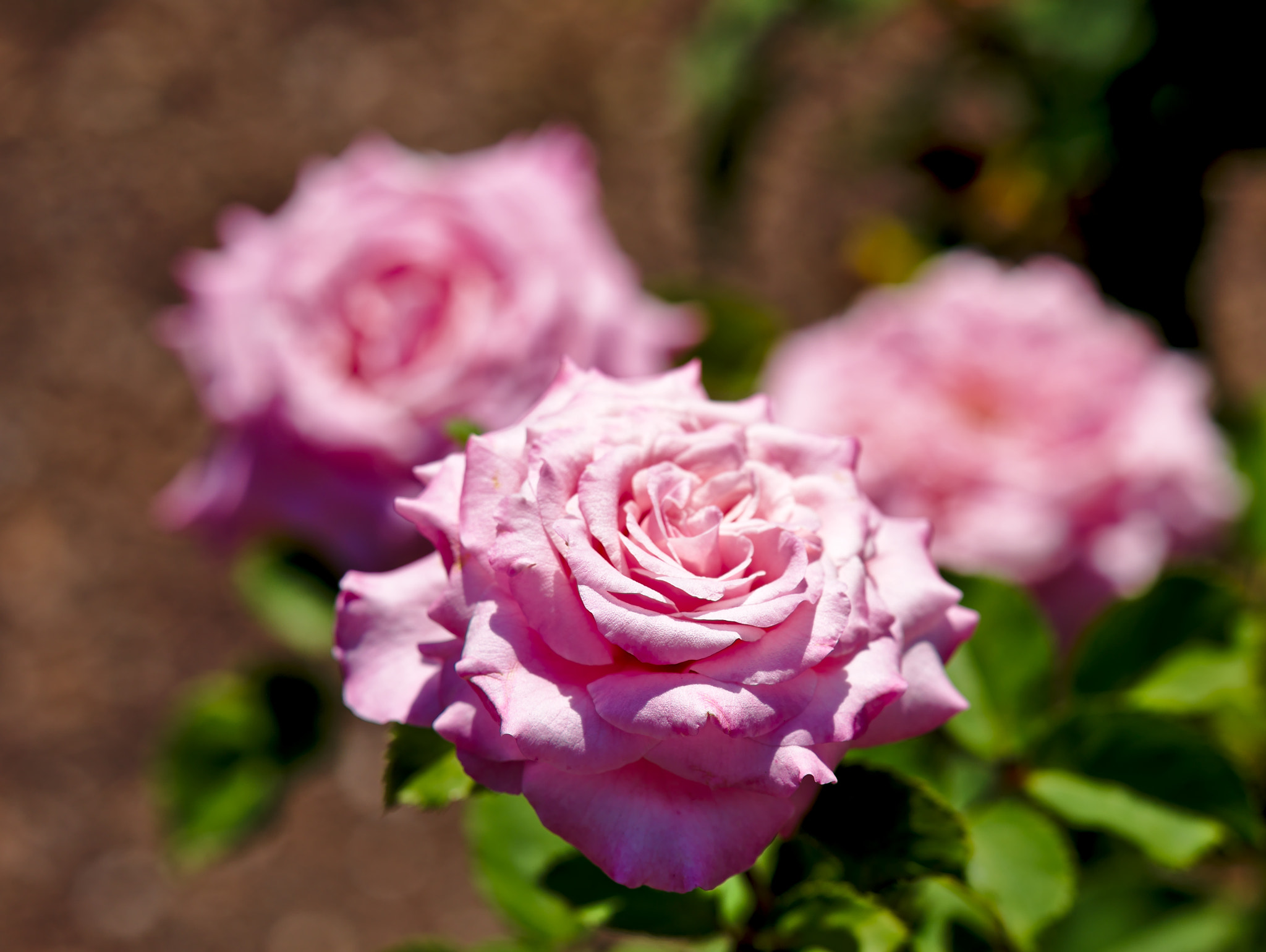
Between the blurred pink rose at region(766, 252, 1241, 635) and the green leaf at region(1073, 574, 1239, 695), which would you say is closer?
the green leaf at region(1073, 574, 1239, 695)

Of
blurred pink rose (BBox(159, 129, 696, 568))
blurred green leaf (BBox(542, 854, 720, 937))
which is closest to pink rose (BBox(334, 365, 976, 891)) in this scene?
blurred green leaf (BBox(542, 854, 720, 937))

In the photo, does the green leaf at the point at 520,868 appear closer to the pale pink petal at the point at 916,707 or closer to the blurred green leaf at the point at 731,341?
the pale pink petal at the point at 916,707

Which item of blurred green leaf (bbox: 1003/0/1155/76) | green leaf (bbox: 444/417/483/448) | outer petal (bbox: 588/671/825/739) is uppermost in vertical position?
blurred green leaf (bbox: 1003/0/1155/76)

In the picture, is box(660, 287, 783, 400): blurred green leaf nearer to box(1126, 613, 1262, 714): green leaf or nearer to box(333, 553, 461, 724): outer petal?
box(1126, 613, 1262, 714): green leaf

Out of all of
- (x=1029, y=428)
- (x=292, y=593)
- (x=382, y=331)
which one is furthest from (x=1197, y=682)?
(x=292, y=593)

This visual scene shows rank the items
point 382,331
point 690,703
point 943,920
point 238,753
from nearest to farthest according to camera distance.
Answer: point 690,703, point 943,920, point 382,331, point 238,753

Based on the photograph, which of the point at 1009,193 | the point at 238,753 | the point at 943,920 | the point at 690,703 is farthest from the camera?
the point at 1009,193

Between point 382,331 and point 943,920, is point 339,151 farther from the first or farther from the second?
point 943,920
